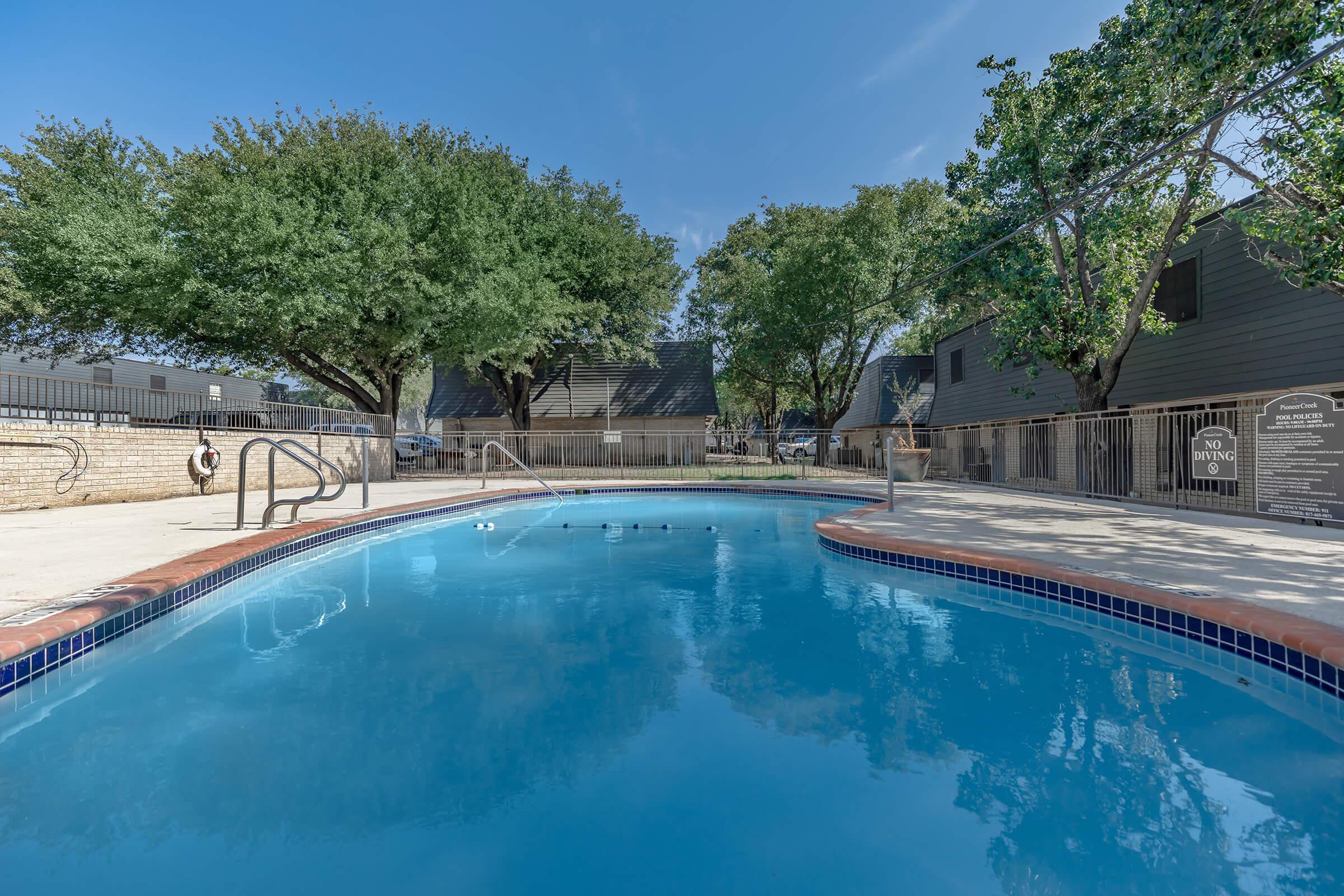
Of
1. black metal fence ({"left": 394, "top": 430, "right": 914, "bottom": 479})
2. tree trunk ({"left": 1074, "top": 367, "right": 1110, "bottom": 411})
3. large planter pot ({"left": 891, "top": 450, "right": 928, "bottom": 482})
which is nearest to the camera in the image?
tree trunk ({"left": 1074, "top": 367, "right": 1110, "bottom": 411})

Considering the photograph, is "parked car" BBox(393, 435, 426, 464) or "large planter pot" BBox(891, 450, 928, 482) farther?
"parked car" BBox(393, 435, 426, 464)

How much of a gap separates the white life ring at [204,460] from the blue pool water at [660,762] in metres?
10.0

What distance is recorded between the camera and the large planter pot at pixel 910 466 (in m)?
Result: 17.3

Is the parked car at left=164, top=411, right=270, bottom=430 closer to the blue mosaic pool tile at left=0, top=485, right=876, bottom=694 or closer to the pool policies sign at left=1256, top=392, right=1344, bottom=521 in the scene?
the blue mosaic pool tile at left=0, top=485, right=876, bottom=694

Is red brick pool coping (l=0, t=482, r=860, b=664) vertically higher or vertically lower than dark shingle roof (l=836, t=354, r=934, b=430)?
lower

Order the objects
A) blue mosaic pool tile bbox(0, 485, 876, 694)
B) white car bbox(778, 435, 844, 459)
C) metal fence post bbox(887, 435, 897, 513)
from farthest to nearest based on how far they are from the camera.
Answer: white car bbox(778, 435, 844, 459), metal fence post bbox(887, 435, 897, 513), blue mosaic pool tile bbox(0, 485, 876, 694)

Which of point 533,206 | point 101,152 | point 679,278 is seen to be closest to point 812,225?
point 679,278

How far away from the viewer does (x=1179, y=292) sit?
12266mm

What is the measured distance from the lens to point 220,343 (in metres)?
18.5

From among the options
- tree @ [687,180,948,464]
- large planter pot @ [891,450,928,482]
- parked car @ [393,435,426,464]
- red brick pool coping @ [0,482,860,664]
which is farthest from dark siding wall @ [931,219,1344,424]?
parked car @ [393,435,426,464]

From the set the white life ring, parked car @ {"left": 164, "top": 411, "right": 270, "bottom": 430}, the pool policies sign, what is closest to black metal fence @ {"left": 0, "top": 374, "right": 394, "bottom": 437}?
parked car @ {"left": 164, "top": 411, "right": 270, "bottom": 430}

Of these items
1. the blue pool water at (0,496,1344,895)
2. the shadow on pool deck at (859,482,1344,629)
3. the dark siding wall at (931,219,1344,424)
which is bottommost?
the blue pool water at (0,496,1344,895)

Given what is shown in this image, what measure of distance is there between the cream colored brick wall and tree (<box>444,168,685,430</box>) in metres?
6.74

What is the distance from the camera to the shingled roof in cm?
2719
